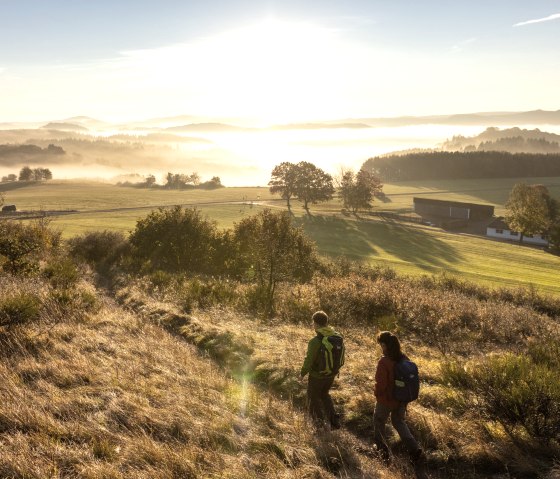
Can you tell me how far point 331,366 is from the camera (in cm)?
782

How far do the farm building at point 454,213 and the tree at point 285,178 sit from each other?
91.5 ft

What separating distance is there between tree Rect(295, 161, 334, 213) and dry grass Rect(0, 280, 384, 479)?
76.2 meters

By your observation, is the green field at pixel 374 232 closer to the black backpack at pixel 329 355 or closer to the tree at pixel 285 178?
the tree at pixel 285 178

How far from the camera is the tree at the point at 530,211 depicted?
221 feet

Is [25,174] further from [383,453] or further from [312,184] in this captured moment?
[383,453]

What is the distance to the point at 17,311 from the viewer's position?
1113 cm

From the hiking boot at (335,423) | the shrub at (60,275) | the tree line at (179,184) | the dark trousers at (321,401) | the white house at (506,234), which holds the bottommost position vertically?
the white house at (506,234)

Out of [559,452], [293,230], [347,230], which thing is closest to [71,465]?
[559,452]

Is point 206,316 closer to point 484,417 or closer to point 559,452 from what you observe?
point 484,417

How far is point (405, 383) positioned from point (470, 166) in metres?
167

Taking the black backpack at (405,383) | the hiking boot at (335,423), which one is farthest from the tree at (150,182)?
the black backpack at (405,383)

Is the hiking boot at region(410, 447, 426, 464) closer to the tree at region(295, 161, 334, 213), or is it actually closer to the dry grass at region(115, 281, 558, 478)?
the dry grass at region(115, 281, 558, 478)

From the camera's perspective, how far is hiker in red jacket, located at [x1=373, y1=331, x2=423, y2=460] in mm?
6797

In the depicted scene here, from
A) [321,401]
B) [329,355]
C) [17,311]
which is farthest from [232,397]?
[17,311]
